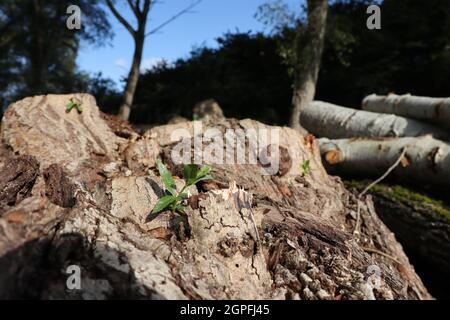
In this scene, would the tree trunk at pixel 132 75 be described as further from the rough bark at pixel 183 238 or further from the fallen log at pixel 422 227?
the fallen log at pixel 422 227

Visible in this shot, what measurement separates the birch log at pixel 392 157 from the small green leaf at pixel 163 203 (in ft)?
9.85

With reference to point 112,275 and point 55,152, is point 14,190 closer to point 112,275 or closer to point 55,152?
point 55,152

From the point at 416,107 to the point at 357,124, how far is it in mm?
741

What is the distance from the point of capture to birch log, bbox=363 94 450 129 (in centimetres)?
435

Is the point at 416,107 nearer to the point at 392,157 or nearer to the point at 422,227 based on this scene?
the point at 392,157

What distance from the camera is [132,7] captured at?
788cm

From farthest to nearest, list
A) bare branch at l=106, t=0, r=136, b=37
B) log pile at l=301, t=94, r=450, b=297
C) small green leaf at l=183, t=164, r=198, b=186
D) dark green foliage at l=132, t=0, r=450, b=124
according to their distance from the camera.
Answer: dark green foliage at l=132, t=0, r=450, b=124, bare branch at l=106, t=0, r=136, b=37, log pile at l=301, t=94, r=450, b=297, small green leaf at l=183, t=164, r=198, b=186

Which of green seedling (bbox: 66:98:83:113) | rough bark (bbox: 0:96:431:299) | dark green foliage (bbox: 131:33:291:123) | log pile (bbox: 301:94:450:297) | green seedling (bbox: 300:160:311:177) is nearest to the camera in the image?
rough bark (bbox: 0:96:431:299)

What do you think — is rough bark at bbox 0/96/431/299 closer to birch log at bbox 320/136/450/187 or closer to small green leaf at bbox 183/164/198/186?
small green leaf at bbox 183/164/198/186

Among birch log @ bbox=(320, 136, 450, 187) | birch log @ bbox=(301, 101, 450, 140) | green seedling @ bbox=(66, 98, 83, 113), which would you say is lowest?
birch log @ bbox=(320, 136, 450, 187)

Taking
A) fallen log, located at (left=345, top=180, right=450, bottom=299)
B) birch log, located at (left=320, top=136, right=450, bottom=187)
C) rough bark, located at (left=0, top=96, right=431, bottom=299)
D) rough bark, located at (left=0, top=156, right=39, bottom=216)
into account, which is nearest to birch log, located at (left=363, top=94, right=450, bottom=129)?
birch log, located at (left=320, top=136, right=450, bottom=187)

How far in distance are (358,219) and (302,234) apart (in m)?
0.98

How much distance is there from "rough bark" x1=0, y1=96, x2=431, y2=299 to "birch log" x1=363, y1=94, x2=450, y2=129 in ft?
6.71

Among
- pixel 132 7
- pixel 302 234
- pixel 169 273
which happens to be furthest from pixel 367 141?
pixel 132 7
